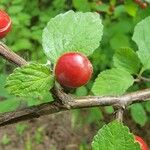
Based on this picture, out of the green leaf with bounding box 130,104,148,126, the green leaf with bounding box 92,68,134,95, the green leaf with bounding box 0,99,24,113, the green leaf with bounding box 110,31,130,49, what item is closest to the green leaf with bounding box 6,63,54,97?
the green leaf with bounding box 92,68,134,95

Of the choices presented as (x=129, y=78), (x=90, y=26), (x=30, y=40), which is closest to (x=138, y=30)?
(x=129, y=78)

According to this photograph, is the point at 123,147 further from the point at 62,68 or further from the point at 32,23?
the point at 32,23

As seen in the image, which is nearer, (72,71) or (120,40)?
(72,71)

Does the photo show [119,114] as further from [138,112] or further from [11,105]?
[138,112]

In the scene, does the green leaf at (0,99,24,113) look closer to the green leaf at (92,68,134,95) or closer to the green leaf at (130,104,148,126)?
the green leaf at (92,68,134,95)

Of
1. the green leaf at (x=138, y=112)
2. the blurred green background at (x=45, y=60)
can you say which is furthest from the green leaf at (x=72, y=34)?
the green leaf at (x=138, y=112)

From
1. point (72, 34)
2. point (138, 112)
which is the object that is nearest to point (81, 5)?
point (138, 112)

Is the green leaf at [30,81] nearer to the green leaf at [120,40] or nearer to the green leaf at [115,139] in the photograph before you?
the green leaf at [115,139]
